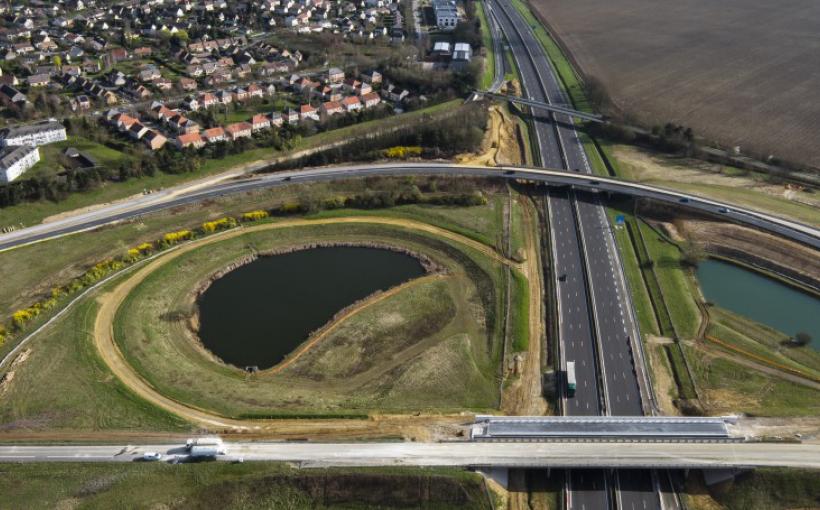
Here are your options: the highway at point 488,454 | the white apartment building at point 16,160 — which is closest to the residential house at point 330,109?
the white apartment building at point 16,160

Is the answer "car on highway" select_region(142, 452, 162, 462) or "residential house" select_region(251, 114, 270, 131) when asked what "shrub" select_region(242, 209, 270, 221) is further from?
"car on highway" select_region(142, 452, 162, 462)

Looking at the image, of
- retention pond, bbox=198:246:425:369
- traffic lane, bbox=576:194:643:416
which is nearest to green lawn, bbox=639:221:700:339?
traffic lane, bbox=576:194:643:416

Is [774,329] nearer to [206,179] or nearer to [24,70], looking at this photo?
[206,179]

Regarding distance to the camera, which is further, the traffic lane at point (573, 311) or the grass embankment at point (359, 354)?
the traffic lane at point (573, 311)

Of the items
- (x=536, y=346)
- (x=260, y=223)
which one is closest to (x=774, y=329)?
(x=536, y=346)

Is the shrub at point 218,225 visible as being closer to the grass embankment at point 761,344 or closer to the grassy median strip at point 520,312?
the grassy median strip at point 520,312

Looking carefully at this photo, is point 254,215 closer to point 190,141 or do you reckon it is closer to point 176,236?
point 176,236
